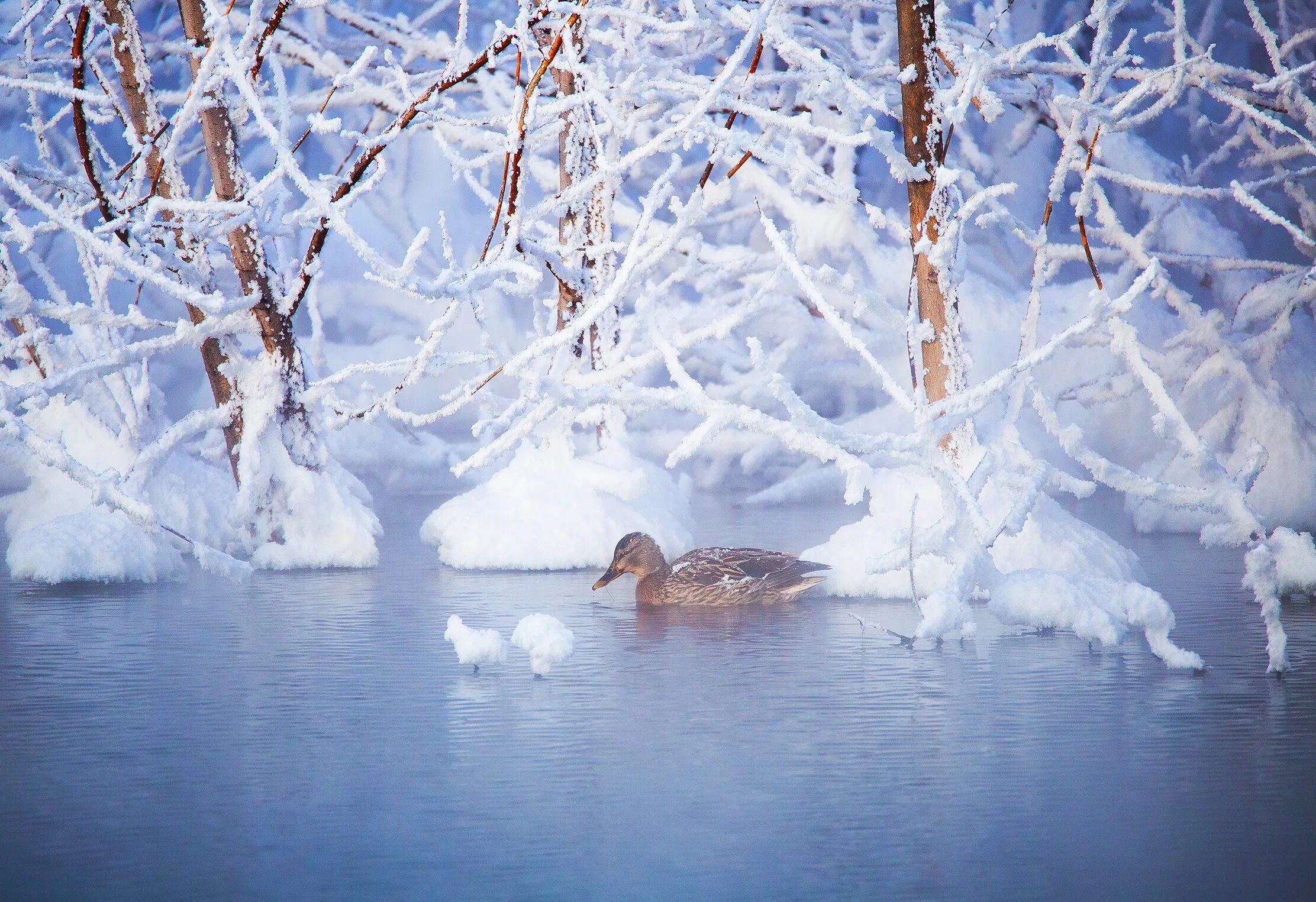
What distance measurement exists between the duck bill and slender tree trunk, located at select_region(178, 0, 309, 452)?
2.38 meters

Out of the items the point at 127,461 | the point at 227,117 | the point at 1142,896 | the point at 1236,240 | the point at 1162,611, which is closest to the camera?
the point at 1142,896

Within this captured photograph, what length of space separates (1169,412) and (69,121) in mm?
12543

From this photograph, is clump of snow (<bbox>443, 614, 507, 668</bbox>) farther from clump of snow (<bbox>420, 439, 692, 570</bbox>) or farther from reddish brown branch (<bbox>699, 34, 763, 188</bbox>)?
clump of snow (<bbox>420, 439, 692, 570</bbox>)

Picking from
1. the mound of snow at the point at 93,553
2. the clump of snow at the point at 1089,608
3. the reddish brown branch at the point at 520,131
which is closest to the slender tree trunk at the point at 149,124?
the mound of snow at the point at 93,553

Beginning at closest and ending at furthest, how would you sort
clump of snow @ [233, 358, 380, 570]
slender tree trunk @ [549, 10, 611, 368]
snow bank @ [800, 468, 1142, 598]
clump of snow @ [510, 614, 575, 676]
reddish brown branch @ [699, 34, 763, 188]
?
clump of snow @ [510, 614, 575, 676], reddish brown branch @ [699, 34, 763, 188], snow bank @ [800, 468, 1142, 598], clump of snow @ [233, 358, 380, 570], slender tree trunk @ [549, 10, 611, 368]

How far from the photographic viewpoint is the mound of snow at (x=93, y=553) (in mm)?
7949

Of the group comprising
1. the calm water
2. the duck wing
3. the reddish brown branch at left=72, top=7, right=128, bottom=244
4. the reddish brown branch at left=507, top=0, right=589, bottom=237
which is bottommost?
the calm water

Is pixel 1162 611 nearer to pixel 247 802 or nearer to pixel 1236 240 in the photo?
pixel 247 802

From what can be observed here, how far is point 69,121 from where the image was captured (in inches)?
574

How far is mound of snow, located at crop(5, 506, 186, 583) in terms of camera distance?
313 inches

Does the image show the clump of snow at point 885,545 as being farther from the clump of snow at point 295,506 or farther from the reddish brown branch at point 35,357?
the reddish brown branch at point 35,357

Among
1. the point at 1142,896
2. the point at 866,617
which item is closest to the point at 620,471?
the point at 866,617

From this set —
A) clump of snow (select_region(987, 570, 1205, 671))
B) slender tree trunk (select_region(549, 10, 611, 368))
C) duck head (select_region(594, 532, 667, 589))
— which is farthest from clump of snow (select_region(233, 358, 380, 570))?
clump of snow (select_region(987, 570, 1205, 671))

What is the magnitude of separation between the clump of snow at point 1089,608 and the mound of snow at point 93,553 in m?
4.86
